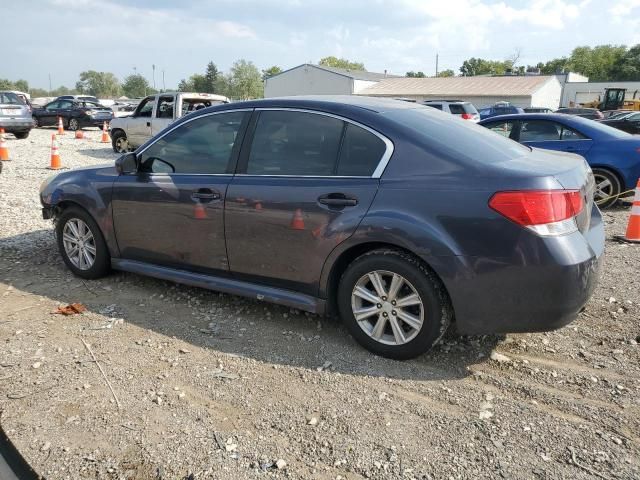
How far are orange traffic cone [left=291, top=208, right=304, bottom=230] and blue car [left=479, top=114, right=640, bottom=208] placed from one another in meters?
6.18

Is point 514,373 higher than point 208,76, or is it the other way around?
point 208,76

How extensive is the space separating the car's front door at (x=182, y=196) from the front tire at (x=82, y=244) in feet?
1.06

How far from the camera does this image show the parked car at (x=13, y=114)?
58.5 ft

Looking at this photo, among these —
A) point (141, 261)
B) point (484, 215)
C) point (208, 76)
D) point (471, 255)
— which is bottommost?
point (141, 261)

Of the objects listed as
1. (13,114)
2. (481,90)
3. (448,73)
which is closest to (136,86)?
(448,73)

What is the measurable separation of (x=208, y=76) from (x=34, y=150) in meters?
101

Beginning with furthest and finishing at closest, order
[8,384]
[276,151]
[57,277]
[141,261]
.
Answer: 1. [57,277]
2. [141,261]
3. [276,151]
4. [8,384]

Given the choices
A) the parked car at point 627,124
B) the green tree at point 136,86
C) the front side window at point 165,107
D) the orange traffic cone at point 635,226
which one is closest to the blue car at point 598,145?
the orange traffic cone at point 635,226

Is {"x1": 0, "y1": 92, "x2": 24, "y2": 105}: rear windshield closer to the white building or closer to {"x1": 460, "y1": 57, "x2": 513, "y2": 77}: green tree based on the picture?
the white building

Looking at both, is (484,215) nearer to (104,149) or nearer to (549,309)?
(549,309)

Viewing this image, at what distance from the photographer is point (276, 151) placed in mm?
3879

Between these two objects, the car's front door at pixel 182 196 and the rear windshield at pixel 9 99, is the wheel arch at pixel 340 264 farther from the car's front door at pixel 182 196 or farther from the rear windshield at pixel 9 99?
the rear windshield at pixel 9 99

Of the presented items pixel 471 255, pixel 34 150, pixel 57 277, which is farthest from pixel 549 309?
pixel 34 150

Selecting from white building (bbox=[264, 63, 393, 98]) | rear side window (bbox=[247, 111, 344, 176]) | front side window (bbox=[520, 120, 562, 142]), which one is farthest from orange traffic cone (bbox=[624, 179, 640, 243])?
white building (bbox=[264, 63, 393, 98])
